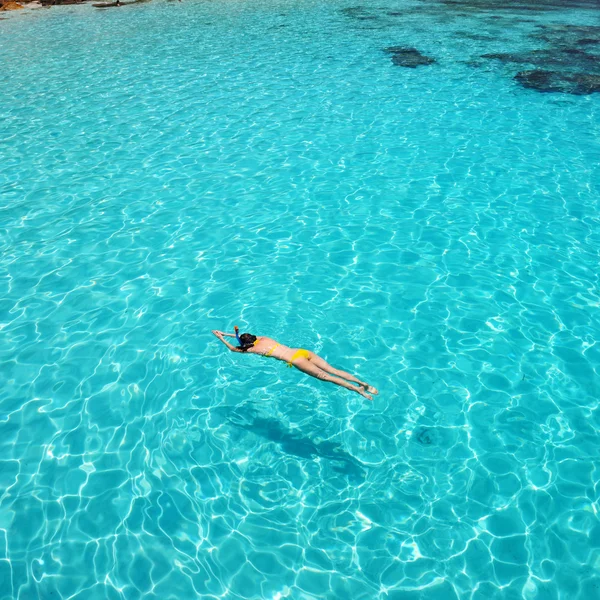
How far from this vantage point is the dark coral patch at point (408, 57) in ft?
72.9

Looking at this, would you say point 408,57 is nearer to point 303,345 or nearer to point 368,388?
point 303,345

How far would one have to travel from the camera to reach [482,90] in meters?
19.1

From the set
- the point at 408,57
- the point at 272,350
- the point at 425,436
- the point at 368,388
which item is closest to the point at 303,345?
the point at 272,350

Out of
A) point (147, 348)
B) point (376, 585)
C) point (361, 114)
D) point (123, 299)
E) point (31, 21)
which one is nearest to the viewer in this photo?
point (376, 585)

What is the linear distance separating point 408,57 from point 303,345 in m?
18.6

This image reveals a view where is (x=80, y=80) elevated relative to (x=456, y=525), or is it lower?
elevated

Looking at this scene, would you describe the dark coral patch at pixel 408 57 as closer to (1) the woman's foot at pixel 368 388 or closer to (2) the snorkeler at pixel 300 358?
(2) the snorkeler at pixel 300 358

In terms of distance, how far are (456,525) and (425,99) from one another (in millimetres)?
15688

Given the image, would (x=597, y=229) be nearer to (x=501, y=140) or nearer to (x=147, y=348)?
(x=501, y=140)

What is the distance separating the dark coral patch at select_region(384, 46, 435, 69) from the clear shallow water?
452 centimetres

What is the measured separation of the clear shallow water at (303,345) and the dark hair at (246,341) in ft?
2.59

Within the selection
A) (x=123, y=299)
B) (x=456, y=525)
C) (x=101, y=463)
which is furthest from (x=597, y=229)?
(x=101, y=463)

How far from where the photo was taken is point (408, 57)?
23.0 meters

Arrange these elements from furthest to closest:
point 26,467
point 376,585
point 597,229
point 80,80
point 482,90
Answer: point 80,80
point 482,90
point 597,229
point 26,467
point 376,585
